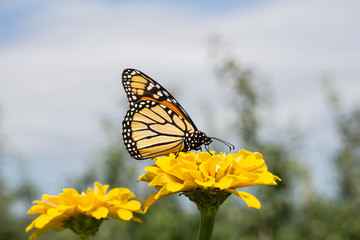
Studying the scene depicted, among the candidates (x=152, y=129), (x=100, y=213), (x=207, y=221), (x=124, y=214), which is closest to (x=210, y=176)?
(x=207, y=221)

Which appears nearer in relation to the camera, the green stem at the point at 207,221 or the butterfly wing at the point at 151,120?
the green stem at the point at 207,221

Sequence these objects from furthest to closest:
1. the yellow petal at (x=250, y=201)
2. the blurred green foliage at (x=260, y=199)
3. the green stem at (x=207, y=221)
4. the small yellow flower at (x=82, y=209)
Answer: the blurred green foliage at (x=260, y=199) → the small yellow flower at (x=82, y=209) → the green stem at (x=207, y=221) → the yellow petal at (x=250, y=201)

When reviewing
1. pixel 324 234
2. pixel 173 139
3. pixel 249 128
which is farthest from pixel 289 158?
pixel 173 139

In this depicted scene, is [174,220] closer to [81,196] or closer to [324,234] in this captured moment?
[324,234]

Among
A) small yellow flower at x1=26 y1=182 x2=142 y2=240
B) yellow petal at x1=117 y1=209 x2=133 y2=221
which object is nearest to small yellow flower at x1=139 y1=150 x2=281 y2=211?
yellow petal at x1=117 y1=209 x2=133 y2=221

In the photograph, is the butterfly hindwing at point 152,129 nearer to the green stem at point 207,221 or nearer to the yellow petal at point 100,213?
the yellow petal at point 100,213

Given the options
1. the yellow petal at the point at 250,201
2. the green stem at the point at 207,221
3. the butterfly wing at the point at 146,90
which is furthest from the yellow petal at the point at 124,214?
the butterfly wing at the point at 146,90

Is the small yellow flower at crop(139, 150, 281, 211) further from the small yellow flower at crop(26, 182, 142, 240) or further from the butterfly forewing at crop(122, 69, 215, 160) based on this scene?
the butterfly forewing at crop(122, 69, 215, 160)
